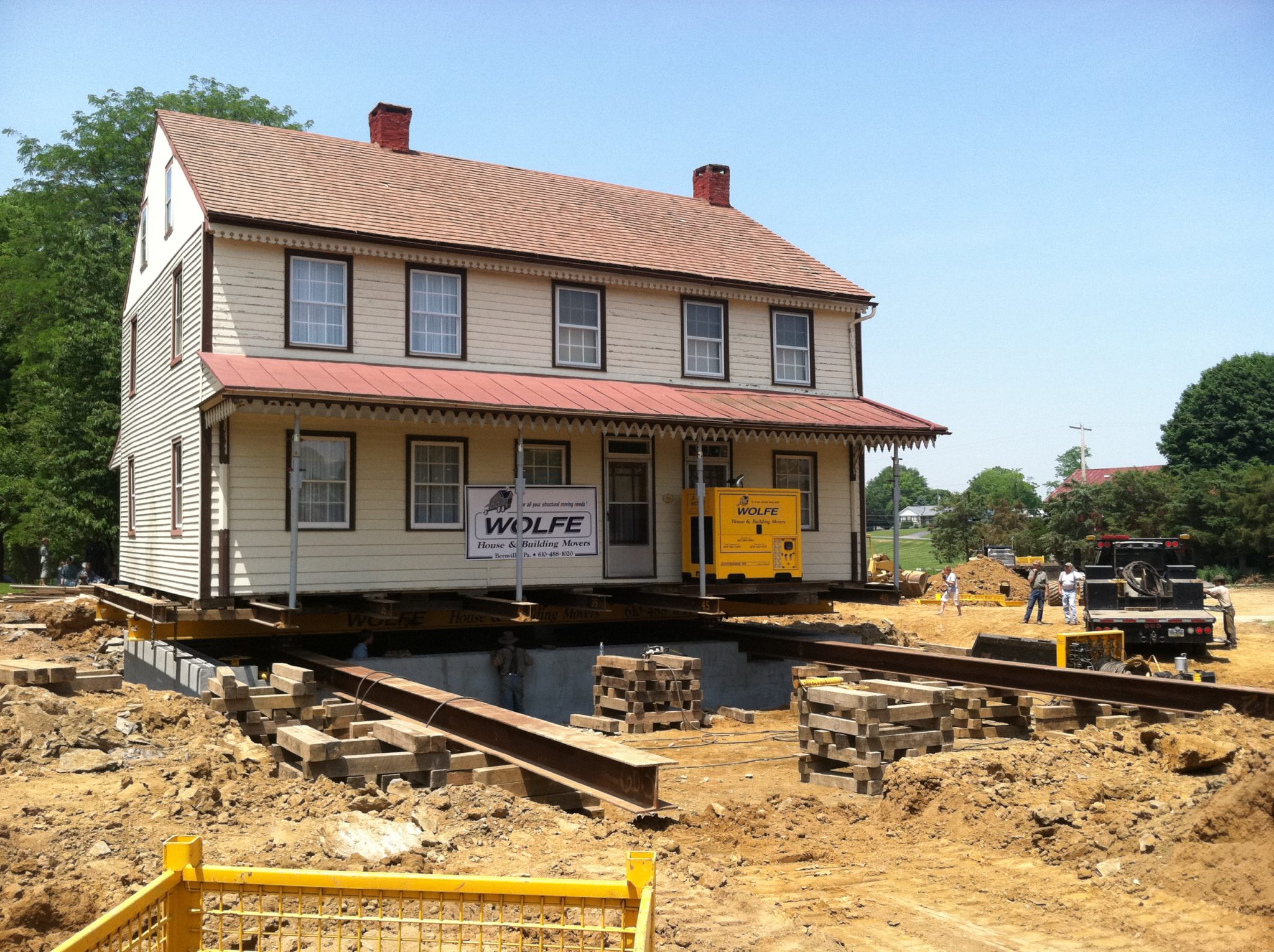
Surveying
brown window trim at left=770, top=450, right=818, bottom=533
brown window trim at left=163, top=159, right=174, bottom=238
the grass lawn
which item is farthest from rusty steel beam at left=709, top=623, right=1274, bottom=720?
the grass lawn

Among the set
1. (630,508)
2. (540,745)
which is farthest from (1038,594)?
(540,745)

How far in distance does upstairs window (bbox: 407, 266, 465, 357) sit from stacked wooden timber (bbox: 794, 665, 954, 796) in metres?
9.92

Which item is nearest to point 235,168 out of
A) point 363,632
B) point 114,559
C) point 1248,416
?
point 363,632

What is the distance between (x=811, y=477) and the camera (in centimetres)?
2295

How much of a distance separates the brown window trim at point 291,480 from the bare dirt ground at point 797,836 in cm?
545

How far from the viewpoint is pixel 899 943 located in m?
6.90

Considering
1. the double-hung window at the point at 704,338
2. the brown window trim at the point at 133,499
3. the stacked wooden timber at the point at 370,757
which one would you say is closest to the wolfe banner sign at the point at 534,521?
the double-hung window at the point at 704,338

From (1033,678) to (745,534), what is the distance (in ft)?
20.7

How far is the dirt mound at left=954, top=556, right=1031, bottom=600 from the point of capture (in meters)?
44.7

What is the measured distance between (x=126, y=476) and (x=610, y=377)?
12.3 m

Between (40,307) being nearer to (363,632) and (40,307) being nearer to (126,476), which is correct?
(126,476)

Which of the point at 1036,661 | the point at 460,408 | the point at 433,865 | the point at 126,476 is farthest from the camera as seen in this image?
the point at 126,476

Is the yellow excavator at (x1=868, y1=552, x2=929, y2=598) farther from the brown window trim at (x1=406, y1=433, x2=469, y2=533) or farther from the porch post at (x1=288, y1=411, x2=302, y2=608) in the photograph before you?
the porch post at (x1=288, y1=411, x2=302, y2=608)

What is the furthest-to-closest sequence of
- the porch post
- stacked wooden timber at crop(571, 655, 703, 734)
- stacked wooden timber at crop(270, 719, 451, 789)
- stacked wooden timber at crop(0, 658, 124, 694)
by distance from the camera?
stacked wooden timber at crop(571, 655, 703, 734) < the porch post < stacked wooden timber at crop(0, 658, 124, 694) < stacked wooden timber at crop(270, 719, 451, 789)
